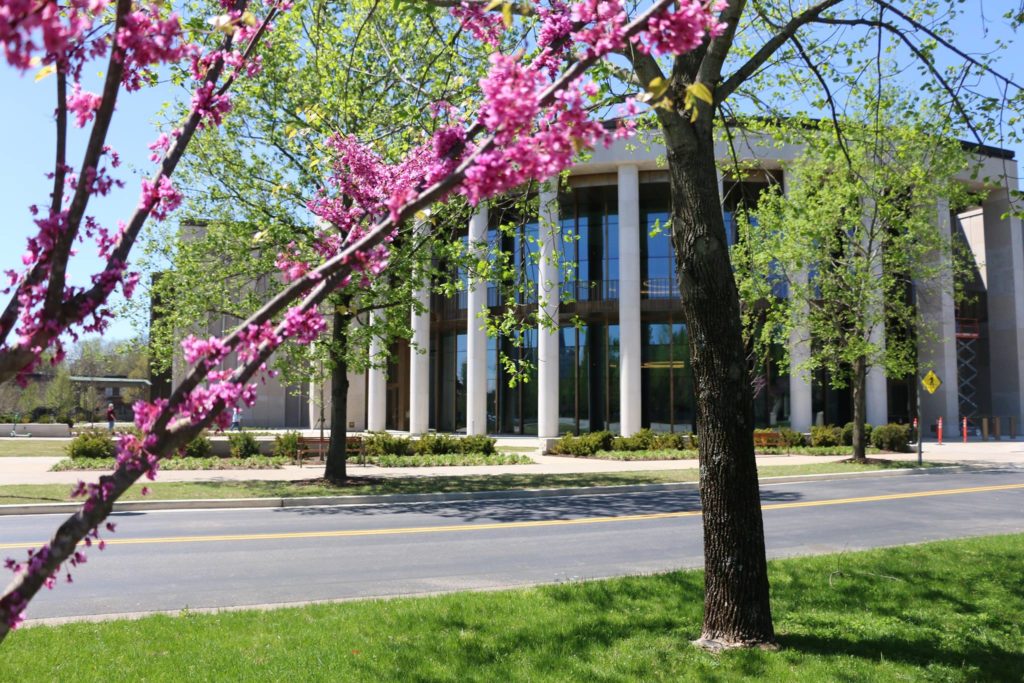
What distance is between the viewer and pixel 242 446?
23484mm

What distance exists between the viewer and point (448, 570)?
8656 millimetres

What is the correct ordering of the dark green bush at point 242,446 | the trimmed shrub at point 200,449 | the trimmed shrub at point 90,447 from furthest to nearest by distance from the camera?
the dark green bush at point 242,446 → the trimmed shrub at point 200,449 → the trimmed shrub at point 90,447

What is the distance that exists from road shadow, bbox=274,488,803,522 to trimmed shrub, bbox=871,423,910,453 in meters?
14.8

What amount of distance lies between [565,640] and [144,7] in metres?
4.80

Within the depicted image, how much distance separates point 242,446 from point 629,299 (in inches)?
680

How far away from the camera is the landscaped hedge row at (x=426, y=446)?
24516 millimetres

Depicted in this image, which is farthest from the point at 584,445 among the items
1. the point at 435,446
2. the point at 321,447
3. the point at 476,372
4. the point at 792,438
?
the point at 476,372

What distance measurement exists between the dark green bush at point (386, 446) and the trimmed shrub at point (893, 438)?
18.0 m

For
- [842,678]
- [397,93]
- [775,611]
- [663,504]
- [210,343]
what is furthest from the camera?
[397,93]

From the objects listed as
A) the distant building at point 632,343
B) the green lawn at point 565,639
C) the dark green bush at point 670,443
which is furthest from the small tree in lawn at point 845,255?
the green lawn at point 565,639

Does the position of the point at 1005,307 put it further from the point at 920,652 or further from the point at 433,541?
the point at 920,652

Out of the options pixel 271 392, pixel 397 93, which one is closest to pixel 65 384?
pixel 271 392

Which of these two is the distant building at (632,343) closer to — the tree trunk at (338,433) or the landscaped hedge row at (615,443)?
the landscaped hedge row at (615,443)

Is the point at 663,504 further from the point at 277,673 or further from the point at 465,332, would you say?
the point at 465,332
